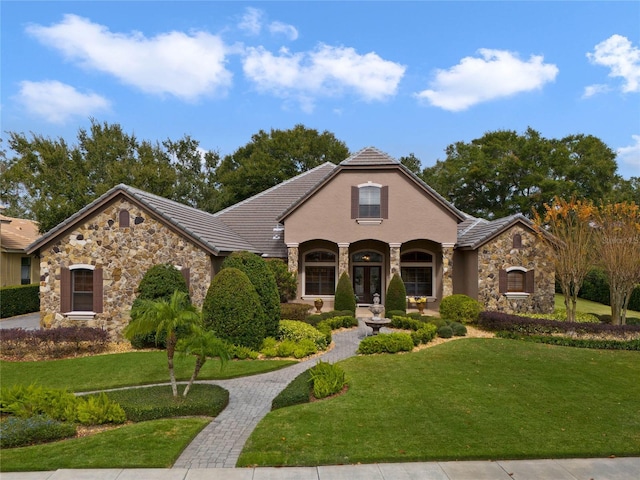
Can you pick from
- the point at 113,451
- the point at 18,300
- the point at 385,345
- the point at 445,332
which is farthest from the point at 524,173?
the point at 18,300

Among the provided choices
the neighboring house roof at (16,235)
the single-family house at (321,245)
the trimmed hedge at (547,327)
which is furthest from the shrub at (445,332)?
the neighboring house roof at (16,235)

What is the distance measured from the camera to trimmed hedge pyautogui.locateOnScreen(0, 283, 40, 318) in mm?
21188

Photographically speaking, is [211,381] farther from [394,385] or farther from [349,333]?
[349,333]

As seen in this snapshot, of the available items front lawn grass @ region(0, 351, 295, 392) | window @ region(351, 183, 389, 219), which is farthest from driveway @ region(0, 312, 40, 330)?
window @ region(351, 183, 389, 219)

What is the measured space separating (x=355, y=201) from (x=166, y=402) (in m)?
14.6

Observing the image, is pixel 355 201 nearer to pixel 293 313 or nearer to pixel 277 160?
pixel 293 313

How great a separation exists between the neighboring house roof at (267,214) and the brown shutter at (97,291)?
27.7ft

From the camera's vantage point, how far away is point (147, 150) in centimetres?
3328

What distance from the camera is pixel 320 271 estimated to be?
2250cm

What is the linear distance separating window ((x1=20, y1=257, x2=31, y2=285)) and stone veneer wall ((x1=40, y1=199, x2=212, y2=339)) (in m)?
13.8

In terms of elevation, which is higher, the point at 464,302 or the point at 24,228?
the point at 24,228

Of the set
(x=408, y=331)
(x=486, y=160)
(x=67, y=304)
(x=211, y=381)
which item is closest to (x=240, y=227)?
(x=67, y=304)

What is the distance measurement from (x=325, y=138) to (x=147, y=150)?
17.6m

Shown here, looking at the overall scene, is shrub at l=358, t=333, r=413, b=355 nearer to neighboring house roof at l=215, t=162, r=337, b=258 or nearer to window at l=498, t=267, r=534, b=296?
window at l=498, t=267, r=534, b=296
